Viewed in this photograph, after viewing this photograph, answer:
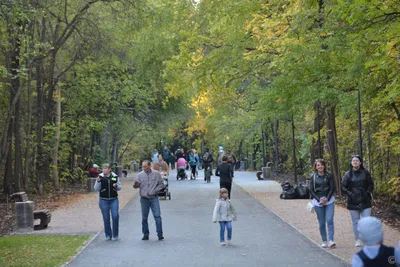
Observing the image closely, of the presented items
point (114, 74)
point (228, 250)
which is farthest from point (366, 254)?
point (114, 74)

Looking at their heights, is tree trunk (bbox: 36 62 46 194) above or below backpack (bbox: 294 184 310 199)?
above

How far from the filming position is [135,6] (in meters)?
22.2

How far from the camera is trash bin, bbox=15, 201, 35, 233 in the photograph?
14.6 meters

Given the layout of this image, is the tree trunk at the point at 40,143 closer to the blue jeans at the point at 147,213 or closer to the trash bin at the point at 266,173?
the trash bin at the point at 266,173

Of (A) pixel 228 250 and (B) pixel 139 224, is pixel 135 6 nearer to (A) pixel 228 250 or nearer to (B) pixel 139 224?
(B) pixel 139 224

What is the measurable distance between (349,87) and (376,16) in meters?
6.51

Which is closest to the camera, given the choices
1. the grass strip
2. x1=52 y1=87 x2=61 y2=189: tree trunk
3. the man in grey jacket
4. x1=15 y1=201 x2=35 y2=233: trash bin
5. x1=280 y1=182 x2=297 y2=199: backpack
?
the grass strip

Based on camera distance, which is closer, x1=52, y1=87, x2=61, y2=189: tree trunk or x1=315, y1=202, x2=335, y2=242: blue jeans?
x1=315, y1=202, x2=335, y2=242: blue jeans

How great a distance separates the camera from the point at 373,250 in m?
4.97

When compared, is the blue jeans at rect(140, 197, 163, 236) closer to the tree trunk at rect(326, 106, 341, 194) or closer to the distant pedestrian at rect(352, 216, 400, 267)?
the distant pedestrian at rect(352, 216, 400, 267)

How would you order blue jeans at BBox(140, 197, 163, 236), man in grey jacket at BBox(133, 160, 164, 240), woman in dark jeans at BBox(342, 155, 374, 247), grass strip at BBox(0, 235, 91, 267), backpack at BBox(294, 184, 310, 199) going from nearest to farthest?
grass strip at BBox(0, 235, 91, 267) → woman in dark jeans at BBox(342, 155, 374, 247) → blue jeans at BBox(140, 197, 163, 236) → man in grey jacket at BBox(133, 160, 164, 240) → backpack at BBox(294, 184, 310, 199)

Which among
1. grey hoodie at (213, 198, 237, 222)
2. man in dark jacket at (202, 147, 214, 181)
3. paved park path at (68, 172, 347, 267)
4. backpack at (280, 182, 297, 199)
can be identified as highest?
man in dark jacket at (202, 147, 214, 181)

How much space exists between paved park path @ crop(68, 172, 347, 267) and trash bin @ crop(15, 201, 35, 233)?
216 centimetres

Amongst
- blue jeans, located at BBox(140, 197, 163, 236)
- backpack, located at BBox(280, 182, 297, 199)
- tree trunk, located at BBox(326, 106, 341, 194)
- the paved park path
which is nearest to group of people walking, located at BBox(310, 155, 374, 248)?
the paved park path
